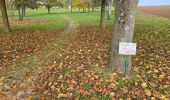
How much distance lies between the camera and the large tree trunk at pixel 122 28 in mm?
5914

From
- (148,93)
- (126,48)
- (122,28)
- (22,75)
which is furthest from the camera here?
(22,75)

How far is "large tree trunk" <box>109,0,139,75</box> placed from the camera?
19.4 feet

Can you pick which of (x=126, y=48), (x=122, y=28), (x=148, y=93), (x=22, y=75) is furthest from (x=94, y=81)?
(x=22, y=75)

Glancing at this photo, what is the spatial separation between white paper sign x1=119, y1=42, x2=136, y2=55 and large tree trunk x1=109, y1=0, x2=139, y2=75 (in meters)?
0.30

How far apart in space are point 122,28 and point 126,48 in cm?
57

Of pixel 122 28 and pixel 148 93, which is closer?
pixel 148 93

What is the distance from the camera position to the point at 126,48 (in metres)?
5.90

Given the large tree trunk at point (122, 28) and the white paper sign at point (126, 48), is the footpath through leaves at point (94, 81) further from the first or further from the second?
the white paper sign at point (126, 48)

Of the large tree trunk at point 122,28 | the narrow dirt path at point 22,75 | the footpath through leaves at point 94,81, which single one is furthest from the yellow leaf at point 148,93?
the narrow dirt path at point 22,75

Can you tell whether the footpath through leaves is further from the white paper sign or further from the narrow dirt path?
the white paper sign

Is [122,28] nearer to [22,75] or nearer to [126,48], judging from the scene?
[126,48]

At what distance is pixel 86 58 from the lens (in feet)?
26.6

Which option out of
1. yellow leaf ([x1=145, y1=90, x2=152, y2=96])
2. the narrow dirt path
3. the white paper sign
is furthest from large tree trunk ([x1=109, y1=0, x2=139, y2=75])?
the narrow dirt path

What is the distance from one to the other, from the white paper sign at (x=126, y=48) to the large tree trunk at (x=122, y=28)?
30 centimetres
